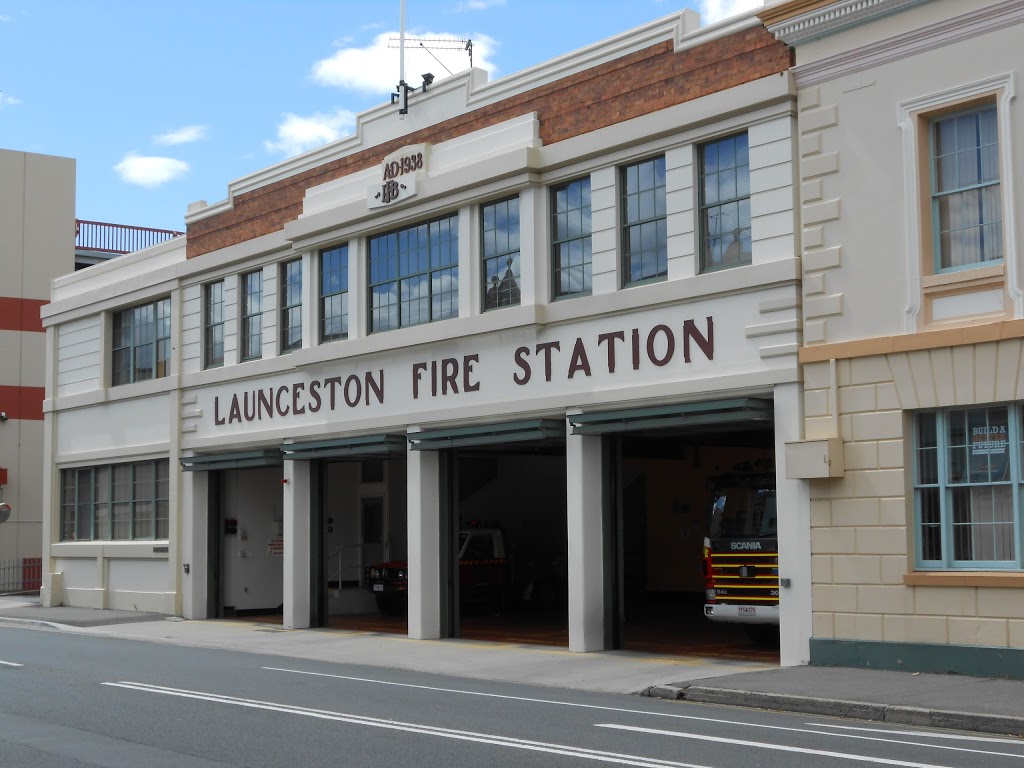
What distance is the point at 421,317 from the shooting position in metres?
22.0

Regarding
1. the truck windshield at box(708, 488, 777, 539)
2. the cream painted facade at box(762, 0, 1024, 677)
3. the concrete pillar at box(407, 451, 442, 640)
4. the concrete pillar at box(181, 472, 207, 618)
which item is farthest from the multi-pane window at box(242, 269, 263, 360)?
the cream painted facade at box(762, 0, 1024, 677)

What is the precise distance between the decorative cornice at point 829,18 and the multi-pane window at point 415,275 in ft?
22.5

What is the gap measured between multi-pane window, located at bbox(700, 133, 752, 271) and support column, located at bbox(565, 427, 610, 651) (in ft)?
10.7

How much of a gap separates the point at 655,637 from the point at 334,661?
5.51 meters

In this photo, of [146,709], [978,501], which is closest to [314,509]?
[146,709]

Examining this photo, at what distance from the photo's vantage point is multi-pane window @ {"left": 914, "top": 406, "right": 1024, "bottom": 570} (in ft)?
→ 46.8

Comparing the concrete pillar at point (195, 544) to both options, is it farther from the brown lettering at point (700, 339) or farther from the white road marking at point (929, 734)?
the white road marking at point (929, 734)

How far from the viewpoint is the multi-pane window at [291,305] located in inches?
980

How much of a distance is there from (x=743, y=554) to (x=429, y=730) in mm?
7972

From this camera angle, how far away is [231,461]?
1017 inches

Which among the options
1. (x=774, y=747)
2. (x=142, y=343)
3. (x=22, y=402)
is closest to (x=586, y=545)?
(x=774, y=747)

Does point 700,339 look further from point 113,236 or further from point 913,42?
point 113,236

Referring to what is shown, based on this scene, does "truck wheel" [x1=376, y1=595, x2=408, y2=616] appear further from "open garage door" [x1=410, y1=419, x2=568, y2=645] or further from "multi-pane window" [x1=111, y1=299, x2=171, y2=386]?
"multi-pane window" [x1=111, y1=299, x2=171, y2=386]

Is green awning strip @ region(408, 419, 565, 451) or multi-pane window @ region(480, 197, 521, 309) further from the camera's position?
multi-pane window @ region(480, 197, 521, 309)
